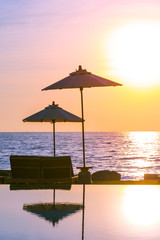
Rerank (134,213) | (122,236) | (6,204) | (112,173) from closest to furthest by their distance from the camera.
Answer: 1. (122,236)
2. (134,213)
3. (6,204)
4. (112,173)

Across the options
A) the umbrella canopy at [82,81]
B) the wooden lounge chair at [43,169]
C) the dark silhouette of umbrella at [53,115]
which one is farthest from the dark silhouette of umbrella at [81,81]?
the wooden lounge chair at [43,169]

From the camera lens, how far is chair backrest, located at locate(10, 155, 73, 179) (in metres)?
11.2

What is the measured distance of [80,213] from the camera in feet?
24.5

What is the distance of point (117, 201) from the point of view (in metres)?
8.61

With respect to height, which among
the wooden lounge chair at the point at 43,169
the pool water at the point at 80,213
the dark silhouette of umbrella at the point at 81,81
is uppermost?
the dark silhouette of umbrella at the point at 81,81

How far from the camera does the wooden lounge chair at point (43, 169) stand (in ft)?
36.6

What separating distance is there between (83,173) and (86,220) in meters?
5.28

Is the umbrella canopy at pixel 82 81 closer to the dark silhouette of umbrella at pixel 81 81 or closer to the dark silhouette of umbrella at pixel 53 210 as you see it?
the dark silhouette of umbrella at pixel 81 81

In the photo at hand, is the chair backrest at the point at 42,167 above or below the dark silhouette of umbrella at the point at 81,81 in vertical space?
below

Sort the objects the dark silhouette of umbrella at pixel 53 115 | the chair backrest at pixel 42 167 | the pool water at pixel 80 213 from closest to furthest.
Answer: the pool water at pixel 80 213
the chair backrest at pixel 42 167
the dark silhouette of umbrella at pixel 53 115

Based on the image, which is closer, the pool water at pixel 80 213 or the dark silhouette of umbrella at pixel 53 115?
the pool water at pixel 80 213

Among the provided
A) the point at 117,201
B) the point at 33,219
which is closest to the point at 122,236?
the point at 33,219

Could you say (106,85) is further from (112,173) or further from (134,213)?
(134,213)

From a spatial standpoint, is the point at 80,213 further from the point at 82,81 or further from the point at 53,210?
the point at 82,81
